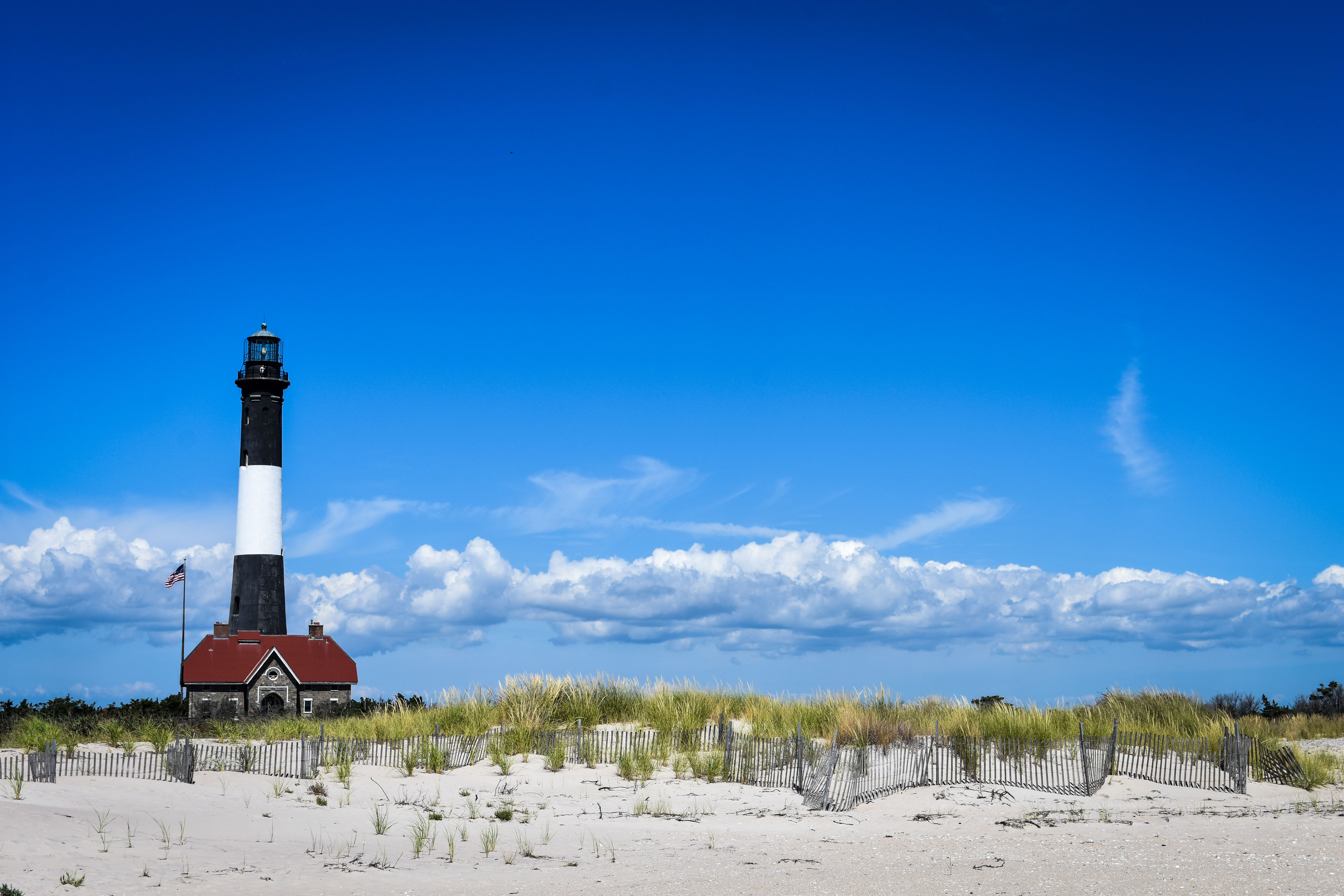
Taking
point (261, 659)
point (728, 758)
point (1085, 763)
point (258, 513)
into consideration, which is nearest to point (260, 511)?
point (258, 513)

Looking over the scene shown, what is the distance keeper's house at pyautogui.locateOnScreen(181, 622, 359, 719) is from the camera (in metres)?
37.8

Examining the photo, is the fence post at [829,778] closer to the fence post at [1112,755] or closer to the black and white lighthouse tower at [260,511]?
the fence post at [1112,755]

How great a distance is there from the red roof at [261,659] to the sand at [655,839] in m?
16.7

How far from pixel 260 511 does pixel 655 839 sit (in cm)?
2896

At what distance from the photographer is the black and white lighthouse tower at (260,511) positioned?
40.4 m

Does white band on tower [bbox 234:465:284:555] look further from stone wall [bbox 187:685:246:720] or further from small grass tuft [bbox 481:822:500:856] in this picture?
small grass tuft [bbox 481:822:500:856]

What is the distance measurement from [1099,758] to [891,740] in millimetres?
4274

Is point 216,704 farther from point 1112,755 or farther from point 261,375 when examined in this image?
point 1112,755

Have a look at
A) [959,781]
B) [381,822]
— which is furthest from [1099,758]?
[381,822]

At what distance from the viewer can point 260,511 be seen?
41.0 m

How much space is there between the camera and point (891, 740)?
22750 mm

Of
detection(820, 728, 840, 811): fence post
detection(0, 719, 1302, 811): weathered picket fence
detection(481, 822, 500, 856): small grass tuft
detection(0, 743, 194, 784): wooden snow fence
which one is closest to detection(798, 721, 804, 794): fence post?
detection(0, 719, 1302, 811): weathered picket fence

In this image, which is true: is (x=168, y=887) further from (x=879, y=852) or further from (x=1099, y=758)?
(x=1099, y=758)

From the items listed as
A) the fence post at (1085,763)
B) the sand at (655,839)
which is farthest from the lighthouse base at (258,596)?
the fence post at (1085,763)
